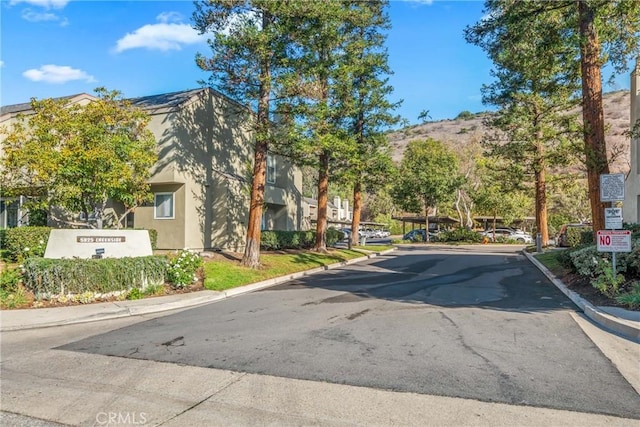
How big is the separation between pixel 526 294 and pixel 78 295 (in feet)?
37.6

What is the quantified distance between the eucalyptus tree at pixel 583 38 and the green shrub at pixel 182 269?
11.9 metres

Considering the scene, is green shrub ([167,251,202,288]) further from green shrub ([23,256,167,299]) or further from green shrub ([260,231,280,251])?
green shrub ([260,231,280,251])

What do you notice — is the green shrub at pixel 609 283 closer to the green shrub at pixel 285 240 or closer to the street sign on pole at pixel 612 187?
the street sign on pole at pixel 612 187

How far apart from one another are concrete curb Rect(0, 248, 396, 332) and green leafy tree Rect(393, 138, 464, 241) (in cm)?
3152

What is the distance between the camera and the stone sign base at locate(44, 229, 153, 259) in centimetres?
1179

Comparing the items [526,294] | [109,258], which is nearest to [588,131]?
[526,294]

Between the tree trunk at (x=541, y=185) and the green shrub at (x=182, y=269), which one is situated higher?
the tree trunk at (x=541, y=185)

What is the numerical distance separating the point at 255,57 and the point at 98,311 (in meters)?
9.83

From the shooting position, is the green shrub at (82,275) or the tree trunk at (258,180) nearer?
the green shrub at (82,275)

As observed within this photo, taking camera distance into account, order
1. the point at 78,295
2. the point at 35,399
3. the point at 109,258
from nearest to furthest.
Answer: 1. the point at 35,399
2. the point at 78,295
3. the point at 109,258

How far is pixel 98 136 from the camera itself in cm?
1459

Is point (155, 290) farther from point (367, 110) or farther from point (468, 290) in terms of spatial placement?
point (367, 110)

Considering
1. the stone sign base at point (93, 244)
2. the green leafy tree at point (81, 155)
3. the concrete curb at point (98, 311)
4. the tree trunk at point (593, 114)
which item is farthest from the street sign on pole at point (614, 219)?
the green leafy tree at point (81, 155)

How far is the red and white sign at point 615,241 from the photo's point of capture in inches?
382
